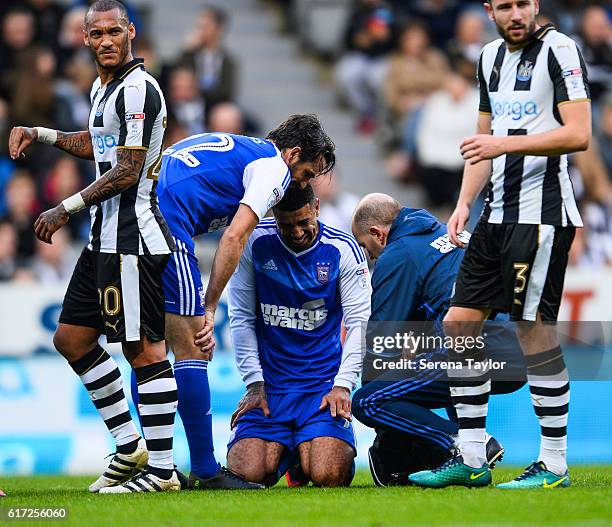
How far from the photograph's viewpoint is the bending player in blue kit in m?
6.10

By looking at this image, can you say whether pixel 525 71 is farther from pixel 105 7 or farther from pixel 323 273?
pixel 105 7

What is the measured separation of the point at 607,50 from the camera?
14.6 meters

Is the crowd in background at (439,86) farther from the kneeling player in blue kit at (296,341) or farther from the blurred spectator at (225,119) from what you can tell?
the kneeling player in blue kit at (296,341)

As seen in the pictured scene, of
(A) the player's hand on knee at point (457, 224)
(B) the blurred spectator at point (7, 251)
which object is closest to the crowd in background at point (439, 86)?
(B) the blurred spectator at point (7, 251)

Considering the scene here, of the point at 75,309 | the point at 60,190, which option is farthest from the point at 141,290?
the point at 60,190

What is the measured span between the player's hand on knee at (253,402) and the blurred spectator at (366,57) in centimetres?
863

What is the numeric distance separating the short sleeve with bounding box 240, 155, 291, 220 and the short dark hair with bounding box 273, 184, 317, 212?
16 cm

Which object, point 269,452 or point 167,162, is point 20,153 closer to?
point 167,162

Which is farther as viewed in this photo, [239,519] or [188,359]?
[188,359]

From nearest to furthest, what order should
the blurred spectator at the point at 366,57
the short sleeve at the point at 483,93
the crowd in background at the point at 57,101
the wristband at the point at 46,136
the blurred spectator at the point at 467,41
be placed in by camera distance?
the short sleeve at the point at 483,93 → the wristband at the point at 46,136 → the crowd in background at the point at 57,101 → the blurred spectator at the point at 467,41 → the blurred spectator at the point at 366,57

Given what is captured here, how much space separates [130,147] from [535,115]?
1868 millimetres

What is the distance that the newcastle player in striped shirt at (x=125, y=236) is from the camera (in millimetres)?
5695

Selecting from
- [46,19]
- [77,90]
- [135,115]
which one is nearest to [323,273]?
[135,115]

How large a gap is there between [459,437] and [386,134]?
9.62 metres
